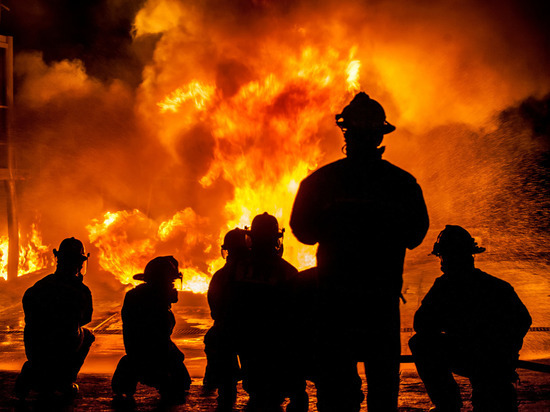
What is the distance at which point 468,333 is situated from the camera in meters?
3.79

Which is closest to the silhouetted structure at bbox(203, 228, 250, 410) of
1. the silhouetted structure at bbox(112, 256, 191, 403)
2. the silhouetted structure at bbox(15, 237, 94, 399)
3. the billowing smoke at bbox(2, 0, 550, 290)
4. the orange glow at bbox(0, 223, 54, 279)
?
the silhouetted structure at bbox(112, 256, 191, 403)

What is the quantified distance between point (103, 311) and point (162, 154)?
650 cm

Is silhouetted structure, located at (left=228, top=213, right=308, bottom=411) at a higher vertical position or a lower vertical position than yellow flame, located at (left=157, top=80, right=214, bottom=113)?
lower

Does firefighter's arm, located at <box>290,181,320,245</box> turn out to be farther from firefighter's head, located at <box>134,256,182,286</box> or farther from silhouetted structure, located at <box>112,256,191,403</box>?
silhouetted structure, located at <box>112,256,191,403</box>

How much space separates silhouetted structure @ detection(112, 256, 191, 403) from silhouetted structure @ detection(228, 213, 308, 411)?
0.98 m

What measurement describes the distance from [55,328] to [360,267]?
298 centimetres

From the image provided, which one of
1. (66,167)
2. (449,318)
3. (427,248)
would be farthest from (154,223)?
(449,318)

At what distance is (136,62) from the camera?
1627 cm

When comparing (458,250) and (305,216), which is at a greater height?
(305,216)

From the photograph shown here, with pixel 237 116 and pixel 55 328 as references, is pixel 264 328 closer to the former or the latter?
pixel 55 328

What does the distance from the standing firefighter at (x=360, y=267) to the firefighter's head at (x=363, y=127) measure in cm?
8

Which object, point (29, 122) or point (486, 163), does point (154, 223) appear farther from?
point (486, 163)

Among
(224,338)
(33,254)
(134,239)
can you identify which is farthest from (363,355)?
(33,254)

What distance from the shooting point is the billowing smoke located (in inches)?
497
